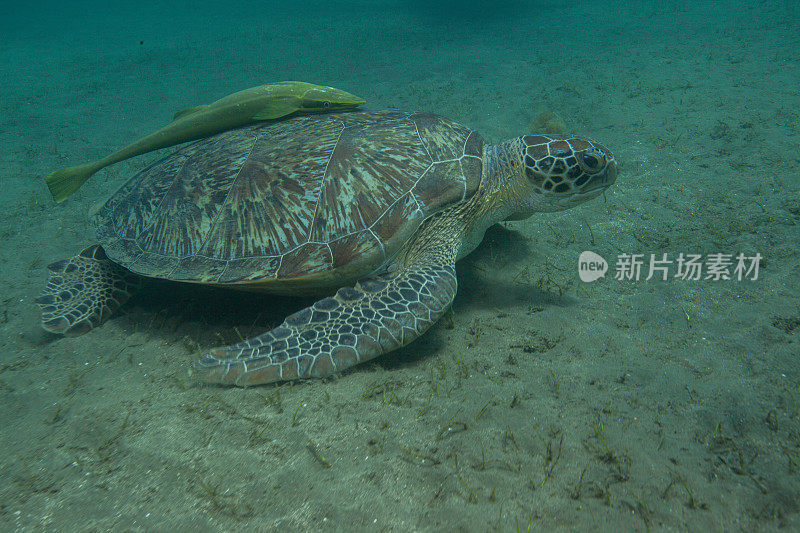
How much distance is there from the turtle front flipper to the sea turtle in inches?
0.5

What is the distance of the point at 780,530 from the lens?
5.17 ft

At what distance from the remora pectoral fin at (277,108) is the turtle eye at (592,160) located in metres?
2.89

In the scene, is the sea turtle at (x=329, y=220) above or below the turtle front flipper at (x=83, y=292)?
above

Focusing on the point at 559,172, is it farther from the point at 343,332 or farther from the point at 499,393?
the point at 343,332

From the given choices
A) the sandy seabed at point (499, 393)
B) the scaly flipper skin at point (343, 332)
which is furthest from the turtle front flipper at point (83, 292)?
the scaly flipper skin at point (343, 332)

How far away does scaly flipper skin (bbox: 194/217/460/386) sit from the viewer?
2.57 metres

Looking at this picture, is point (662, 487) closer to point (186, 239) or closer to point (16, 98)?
point (186, 239)

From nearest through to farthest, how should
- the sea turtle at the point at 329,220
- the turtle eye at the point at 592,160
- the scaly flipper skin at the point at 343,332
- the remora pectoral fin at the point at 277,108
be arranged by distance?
the scaly flipper skin at the point at 343,332 < the sea turtle at the point at 329,220 < the turtle eye at the point at 592,160 < the remora pectoral fin at the point at 277,108

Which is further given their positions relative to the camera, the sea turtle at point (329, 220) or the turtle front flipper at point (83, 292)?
the turtle front flipper at point (83, 292)

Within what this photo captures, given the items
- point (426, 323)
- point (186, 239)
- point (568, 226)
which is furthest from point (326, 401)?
point (568, 226)

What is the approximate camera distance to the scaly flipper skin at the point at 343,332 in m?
2.57

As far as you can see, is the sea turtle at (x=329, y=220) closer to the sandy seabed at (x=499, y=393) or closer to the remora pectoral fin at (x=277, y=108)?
the remora pectoral fin at (x=277, y=108)

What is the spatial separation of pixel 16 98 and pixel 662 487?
1751cm

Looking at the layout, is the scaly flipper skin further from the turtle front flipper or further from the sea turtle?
the turtle front flipper
